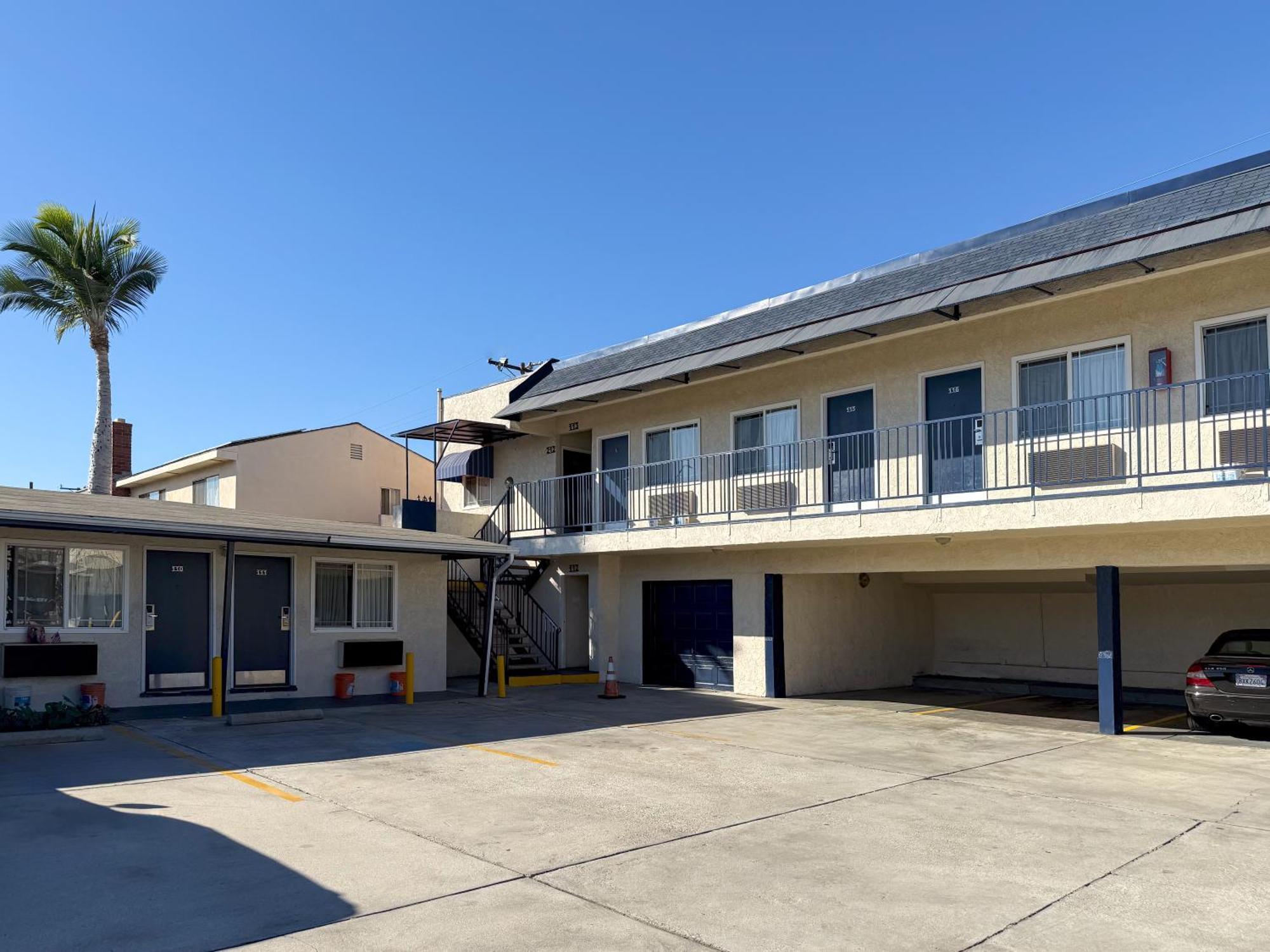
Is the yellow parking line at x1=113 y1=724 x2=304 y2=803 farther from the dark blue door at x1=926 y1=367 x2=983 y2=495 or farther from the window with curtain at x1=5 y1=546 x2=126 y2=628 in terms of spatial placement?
the dark blue door at x1=926 y1=367 x2=983 y2=495

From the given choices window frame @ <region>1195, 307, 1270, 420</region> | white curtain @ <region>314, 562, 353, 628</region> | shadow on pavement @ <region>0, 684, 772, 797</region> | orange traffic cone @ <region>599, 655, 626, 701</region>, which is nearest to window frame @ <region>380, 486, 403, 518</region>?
white curtain @ <region>314, 562, 353, 628</region>

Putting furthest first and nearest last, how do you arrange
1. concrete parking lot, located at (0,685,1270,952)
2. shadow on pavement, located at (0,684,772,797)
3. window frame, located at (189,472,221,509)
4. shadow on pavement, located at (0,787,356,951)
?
window frame, located at (189,472,221,509), shadow on pavement, located at (0,684,772,797), concrete parking lot, located at (0,685,1270,952), shadow on pavement, located at (0,787,356,951)

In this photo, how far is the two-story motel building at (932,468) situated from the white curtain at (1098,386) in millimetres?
43

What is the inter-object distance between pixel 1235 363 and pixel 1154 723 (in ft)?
19.2

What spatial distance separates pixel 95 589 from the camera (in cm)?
1420

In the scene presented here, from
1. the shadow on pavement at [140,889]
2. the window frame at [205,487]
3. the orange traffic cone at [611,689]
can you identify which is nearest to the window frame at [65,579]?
the shadow on pavement at [140,889]

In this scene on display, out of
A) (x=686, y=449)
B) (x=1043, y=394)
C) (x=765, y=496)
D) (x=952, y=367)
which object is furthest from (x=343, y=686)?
(x=1043, y=394)

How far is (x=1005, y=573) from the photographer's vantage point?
18672mm

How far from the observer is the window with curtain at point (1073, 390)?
13.4 meters

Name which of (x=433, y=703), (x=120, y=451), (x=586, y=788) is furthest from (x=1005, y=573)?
(x=120, y=451)

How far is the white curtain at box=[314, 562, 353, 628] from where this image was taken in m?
16.8

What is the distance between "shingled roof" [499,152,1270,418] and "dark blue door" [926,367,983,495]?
5.18 feet

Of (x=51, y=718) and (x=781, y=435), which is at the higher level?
(x=781, y=435)

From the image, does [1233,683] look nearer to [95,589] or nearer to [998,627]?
[998,627]
